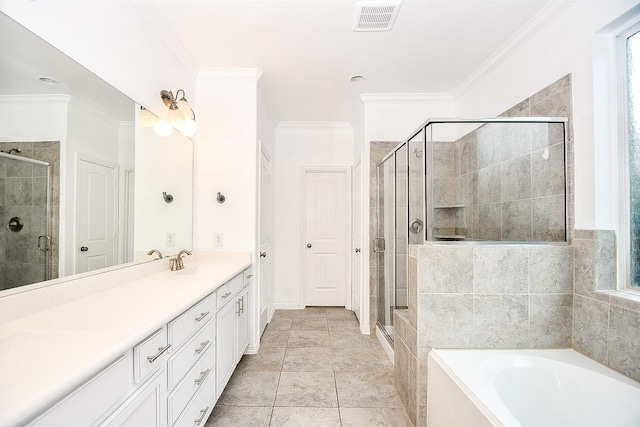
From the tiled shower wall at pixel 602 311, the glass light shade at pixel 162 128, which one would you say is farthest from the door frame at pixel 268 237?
the tiled shower wall at pixel 602 311

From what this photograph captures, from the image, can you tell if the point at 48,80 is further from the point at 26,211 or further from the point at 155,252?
the point at 155,252

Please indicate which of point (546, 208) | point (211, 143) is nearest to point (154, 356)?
point (211, 143)

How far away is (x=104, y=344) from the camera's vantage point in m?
0.85

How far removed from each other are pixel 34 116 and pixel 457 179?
2.32 meters

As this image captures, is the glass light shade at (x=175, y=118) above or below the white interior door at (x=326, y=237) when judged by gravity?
above

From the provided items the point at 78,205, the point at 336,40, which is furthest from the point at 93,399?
the point at 336,40

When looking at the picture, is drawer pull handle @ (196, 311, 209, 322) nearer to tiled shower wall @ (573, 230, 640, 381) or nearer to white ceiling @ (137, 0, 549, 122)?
white ceiling @ (137, 0, 549, 122)

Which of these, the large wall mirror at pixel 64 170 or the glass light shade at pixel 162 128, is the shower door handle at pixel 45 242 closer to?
the large wall mirror at pixel 64 170

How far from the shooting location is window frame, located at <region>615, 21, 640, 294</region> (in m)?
1.44

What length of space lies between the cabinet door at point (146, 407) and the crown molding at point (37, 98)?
1.17 metres

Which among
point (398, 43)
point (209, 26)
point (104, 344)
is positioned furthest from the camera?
point (398, 43)

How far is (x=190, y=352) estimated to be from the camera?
136cm

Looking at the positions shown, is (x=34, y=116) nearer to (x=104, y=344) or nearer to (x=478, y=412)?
(x=104, y=344)

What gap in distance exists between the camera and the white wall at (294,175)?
3.90 meters
